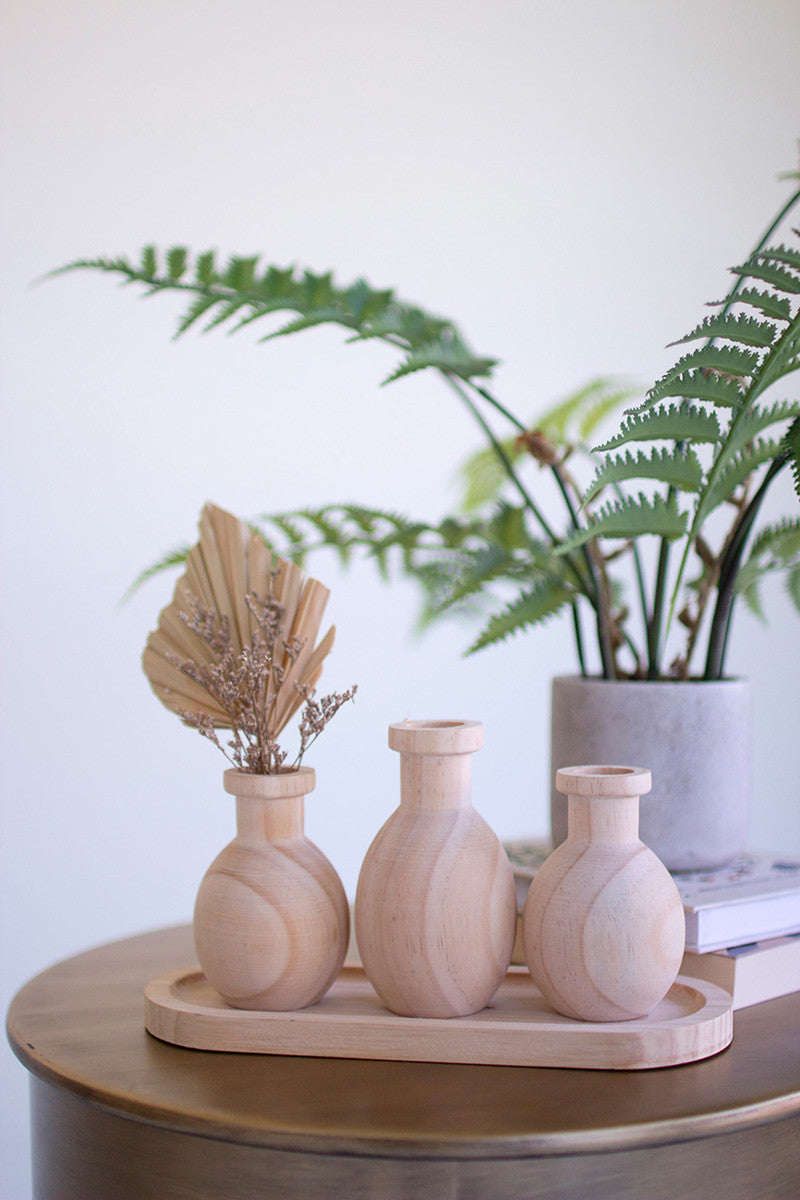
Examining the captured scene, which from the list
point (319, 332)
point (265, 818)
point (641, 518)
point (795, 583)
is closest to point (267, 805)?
point (265, 818)

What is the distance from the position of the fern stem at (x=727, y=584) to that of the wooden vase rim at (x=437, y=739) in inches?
9.6

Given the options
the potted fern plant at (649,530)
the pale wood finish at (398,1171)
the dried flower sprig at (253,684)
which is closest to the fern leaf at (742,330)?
the potted fern plant at (649,530)

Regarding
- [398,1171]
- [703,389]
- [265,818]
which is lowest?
[398,1171]

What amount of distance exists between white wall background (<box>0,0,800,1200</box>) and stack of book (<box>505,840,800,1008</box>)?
874mm

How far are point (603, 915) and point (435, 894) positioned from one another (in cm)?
8

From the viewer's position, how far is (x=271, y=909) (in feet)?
1.87

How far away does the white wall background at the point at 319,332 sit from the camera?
1433mm

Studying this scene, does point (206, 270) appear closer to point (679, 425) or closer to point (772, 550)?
point (679, 425)

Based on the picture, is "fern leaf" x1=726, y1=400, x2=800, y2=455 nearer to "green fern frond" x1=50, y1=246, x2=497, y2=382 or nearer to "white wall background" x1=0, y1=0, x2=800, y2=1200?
"green fern frond" x1=50, y1=246, x2=497, y2=382

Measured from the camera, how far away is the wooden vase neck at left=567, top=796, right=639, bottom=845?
56cm

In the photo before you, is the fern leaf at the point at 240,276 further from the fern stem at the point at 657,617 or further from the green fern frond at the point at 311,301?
the fern stem at the point at 657,617

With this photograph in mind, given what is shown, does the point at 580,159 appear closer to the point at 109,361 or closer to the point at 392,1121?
the point at 109,361

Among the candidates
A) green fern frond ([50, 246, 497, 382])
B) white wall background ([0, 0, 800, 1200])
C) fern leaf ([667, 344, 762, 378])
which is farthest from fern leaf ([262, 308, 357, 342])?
white wall background ([0, 0, 800, 1200])

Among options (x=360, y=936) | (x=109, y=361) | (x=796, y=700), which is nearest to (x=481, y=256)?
(x=109, y=361)
